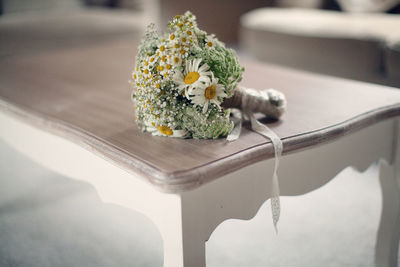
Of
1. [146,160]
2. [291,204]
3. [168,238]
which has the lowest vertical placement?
[291,204]

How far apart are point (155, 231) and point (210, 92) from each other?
0.67m

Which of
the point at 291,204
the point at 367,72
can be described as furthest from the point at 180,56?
the point at 367,72

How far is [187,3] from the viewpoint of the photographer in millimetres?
3912

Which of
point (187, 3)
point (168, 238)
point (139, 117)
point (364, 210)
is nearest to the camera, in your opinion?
point (168, 238)

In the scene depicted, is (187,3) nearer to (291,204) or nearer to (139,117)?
(291,204)

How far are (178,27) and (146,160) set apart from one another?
278 millimetres

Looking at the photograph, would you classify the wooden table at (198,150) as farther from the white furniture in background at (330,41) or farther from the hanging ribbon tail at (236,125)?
the white furniture in background at (330,41)

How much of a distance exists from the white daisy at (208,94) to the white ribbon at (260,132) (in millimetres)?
86

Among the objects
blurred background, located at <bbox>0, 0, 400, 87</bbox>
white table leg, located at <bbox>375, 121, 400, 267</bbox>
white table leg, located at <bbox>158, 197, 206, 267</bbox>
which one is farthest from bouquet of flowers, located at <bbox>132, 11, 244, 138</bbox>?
blurred background, located at <bbox>0, 0, 400, 87</bbox>

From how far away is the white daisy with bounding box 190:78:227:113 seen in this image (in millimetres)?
785

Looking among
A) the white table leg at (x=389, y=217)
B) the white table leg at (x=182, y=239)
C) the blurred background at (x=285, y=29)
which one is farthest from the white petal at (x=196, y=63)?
the blurred background at (x=285, y=29)

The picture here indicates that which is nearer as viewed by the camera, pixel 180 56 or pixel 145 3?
pixel 180 56

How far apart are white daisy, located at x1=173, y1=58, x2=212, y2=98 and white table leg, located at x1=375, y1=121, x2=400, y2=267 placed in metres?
0.57

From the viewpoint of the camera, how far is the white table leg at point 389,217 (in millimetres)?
1073
